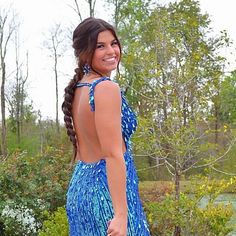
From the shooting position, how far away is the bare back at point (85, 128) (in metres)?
1.63

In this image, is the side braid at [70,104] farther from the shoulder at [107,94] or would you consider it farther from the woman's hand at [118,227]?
the woman's hand at [118,227]

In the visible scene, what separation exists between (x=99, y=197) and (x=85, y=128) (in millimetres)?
215

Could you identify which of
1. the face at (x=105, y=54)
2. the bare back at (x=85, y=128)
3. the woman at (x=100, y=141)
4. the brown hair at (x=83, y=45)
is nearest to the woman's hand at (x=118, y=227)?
the woman at (x=100, y=141)

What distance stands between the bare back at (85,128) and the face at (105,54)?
0.07 m

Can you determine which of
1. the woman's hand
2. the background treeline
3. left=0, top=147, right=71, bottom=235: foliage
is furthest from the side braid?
left=0, top=147, right=71, bottom=235: foliage

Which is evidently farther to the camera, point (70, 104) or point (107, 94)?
point (70, 104)

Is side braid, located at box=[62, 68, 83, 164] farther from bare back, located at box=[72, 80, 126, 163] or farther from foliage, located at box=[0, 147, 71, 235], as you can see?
foliage, located at box=[0, 147, 71, 235]

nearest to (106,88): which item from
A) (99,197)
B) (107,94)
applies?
(107,94)

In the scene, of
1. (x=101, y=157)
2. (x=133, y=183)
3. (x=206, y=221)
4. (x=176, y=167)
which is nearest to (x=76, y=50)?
(x=101, y=157)

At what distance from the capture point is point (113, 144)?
156 cm

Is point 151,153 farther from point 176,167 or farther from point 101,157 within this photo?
point 101,157

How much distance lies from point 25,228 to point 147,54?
2028 millimetres

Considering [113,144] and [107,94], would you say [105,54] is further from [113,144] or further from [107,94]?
[113,144]

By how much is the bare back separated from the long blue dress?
0.06ft
